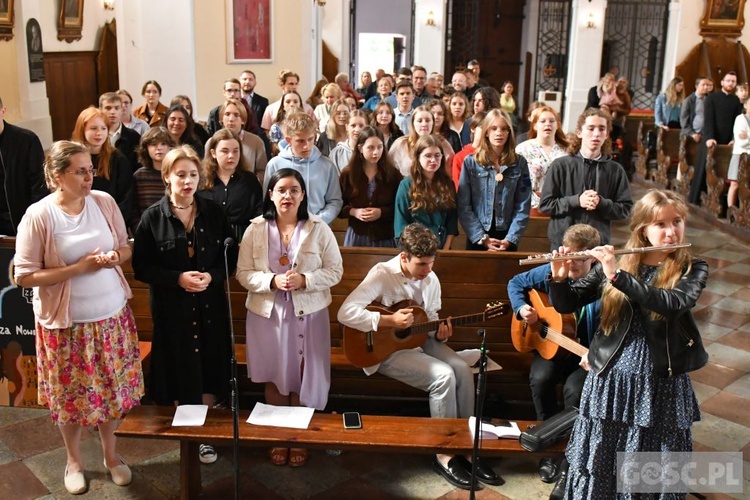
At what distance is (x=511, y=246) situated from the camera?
191 inches

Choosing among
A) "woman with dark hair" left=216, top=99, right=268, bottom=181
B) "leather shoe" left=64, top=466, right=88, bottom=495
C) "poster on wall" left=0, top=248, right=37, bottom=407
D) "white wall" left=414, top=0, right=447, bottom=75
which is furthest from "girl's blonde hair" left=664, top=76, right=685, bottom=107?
"leather shoe" left=64, top=466, right=88, bottom=495

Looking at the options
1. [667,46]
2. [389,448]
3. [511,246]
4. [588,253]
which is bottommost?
[389,448]

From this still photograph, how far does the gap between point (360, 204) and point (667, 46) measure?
1353 cm

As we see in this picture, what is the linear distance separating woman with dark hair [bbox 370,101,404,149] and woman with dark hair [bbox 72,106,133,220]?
2268 millimetres

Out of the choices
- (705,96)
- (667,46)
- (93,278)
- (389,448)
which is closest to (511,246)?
(389,448)

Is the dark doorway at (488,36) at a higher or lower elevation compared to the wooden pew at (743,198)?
higher

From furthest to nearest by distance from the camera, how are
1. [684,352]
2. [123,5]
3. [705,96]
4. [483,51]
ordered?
[483,51]
[123,5]
[705,96]
[684,352]

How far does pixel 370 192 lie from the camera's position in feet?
16.2

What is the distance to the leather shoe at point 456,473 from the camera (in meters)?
3.75

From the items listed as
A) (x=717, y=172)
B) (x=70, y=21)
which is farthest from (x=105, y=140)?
(x=70, y=21)

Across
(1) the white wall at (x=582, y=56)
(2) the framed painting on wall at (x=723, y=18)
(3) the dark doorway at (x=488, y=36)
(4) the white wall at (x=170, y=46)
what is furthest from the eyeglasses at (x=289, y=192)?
(3) the dark doorway at (x=488, y=36)

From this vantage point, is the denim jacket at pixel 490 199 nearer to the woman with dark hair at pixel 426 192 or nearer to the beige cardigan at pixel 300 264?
the woman with dark hair at pixel 426 192

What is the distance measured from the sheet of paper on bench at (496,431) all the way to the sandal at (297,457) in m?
0.91

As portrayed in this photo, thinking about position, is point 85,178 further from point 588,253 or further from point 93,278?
point 588,253
